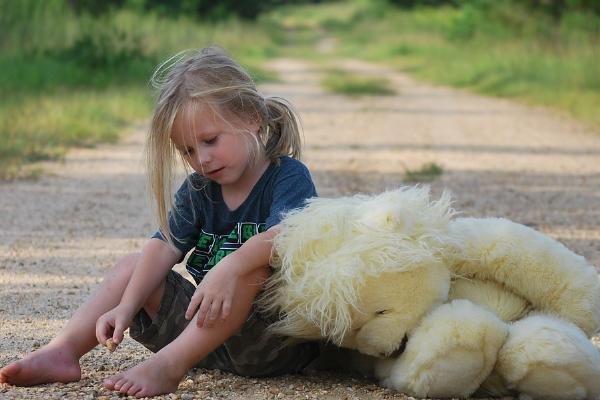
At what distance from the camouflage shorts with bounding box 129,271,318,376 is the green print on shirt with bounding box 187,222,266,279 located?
2.6 inches

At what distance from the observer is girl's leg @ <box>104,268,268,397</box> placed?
2.85 metres

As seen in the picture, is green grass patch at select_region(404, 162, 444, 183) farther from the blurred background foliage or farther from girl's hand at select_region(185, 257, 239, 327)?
girl's hand at select_region(185, 257, 239, 327)

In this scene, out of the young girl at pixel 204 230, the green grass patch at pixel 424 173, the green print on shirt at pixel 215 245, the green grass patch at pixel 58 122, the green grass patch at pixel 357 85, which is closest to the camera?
the young girl at pixel 204 230

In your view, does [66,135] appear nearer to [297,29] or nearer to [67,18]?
[67,18]

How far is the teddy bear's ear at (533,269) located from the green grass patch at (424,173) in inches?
168

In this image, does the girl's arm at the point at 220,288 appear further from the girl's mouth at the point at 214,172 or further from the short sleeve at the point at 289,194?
the girl's mouth at the point at 214,172

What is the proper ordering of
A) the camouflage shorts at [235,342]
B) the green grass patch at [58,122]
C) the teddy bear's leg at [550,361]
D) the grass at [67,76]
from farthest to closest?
the grass at [67,76] < the green grass patch at [58,122] < the camouflage shorts at [235,342] < the teddy bear's leg at [550,361]

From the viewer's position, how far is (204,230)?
3.25m

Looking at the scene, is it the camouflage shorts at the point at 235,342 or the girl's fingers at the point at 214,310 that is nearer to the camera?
the girl's fingers at the point at 214,310

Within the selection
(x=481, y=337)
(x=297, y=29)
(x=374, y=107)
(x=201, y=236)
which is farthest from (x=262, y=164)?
(x=297, y=29)

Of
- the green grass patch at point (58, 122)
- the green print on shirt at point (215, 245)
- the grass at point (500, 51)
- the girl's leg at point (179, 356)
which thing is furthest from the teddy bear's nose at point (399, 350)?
the grass at point (500, 51)

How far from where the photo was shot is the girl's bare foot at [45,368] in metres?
2.91

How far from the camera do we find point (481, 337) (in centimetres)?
276

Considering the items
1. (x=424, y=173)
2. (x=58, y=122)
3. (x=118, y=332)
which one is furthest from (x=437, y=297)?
(x=58, y=122)
